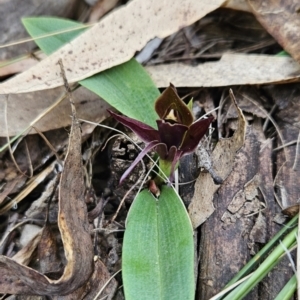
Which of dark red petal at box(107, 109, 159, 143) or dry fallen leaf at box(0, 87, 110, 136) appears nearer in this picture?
dark red petal at box(107, 109, 159, 143)

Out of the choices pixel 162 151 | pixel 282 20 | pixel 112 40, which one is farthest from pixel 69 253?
pixel 282 20

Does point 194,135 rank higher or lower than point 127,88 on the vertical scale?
lower

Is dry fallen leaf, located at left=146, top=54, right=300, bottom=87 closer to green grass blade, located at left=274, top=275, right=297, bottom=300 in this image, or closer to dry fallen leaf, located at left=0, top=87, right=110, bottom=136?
dry fallen leaf, located at left=0, top=87, right=110, bottom=136

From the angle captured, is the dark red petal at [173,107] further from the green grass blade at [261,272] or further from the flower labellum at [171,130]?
the green grass blade at [261,272]

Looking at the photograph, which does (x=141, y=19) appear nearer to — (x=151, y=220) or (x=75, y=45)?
(x=75, y=45)

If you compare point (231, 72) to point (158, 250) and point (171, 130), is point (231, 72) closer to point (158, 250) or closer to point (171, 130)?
point (171, 130)

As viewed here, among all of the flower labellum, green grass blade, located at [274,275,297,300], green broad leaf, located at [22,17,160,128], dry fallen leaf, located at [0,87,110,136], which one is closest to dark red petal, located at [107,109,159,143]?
the flower labellum
